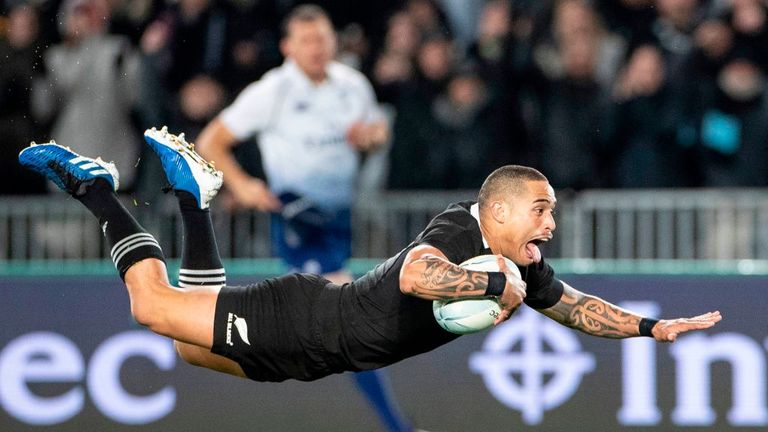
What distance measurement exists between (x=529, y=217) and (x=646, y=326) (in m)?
0.99

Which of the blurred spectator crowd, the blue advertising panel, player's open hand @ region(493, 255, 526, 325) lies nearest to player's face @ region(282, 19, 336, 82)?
the blurred spectator crowd

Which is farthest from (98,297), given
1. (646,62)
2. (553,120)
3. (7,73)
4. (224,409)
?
(646,62)

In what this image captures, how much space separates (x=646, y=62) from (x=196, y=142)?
3686 millimetres

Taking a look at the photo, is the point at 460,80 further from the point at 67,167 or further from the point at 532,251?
the point at 532,251

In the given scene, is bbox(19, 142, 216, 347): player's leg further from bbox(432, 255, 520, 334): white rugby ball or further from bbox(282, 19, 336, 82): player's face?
bbox(282, 19, 336, 82): player's face

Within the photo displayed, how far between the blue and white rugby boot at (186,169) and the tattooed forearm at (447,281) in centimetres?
175

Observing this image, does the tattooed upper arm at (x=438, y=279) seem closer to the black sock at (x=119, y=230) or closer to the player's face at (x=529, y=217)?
the player's face at (x=529, y=217)

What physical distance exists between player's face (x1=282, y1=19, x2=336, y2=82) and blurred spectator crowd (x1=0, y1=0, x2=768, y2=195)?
1234mm

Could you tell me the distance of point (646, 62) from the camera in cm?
1223

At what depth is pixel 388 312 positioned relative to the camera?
808 centimetres

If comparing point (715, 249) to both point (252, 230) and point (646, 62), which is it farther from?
point (252, 230)

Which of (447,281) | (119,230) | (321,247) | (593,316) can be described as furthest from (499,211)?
(321,247)

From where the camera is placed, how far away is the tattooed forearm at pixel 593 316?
8461mm

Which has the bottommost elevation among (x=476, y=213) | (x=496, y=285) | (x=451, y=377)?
(x=451, y=377)
